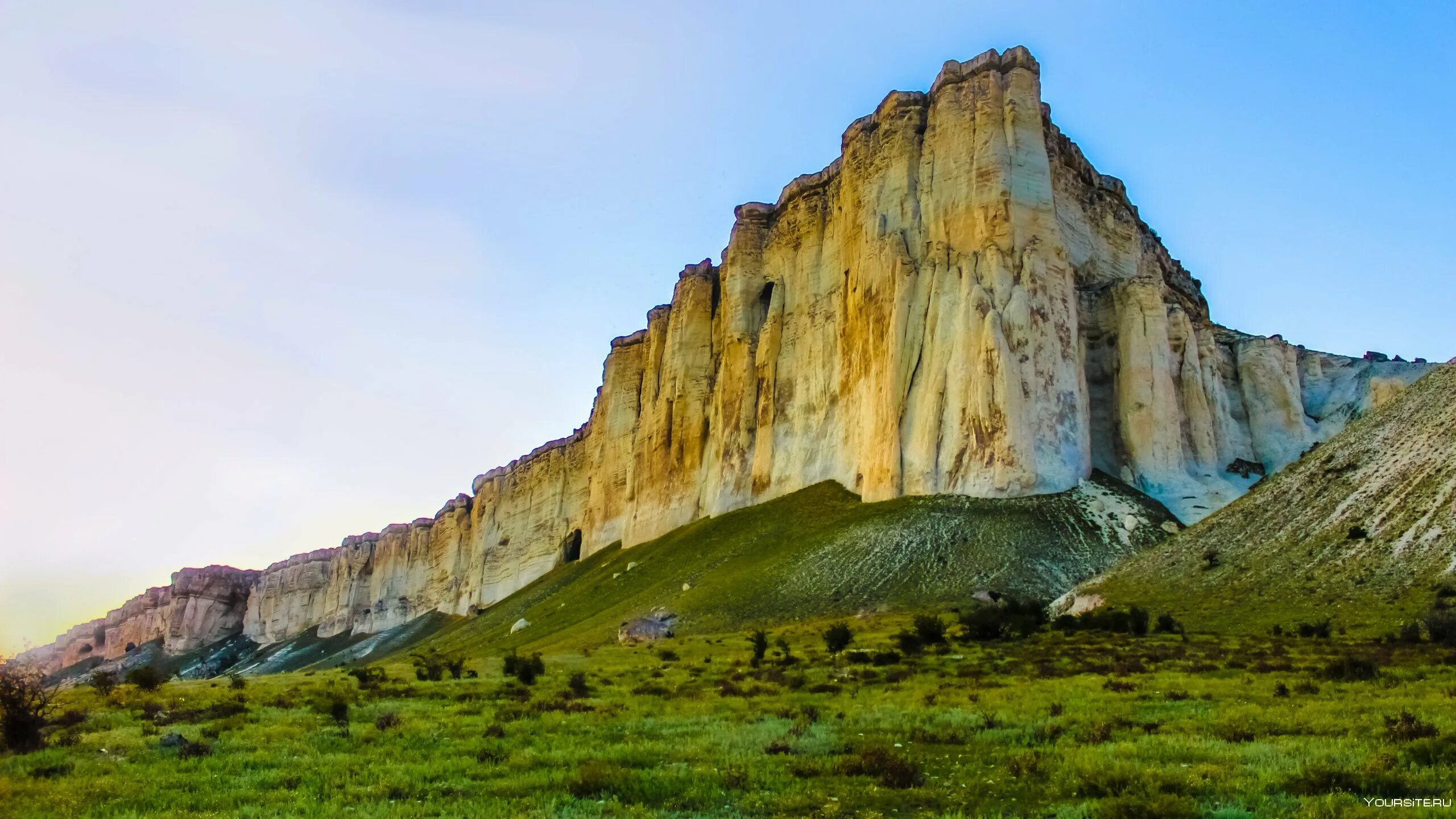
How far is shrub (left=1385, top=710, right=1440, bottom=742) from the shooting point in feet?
33.4

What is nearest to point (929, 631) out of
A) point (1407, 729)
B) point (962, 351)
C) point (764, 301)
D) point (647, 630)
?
point (647, 630)

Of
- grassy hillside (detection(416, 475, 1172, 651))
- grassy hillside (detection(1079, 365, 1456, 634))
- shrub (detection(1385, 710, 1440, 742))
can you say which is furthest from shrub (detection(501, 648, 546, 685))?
grassy hillside (detection(1079, 365, 1456, 634))

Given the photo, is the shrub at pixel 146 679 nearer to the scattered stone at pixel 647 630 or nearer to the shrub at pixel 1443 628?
Result: the scattered stone at pixel 647 630

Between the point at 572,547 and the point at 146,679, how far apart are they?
76.5 meters

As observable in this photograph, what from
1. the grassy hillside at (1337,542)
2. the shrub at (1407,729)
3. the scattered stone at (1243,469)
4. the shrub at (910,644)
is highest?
the scattered stone at (1243,469)

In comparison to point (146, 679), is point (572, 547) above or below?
above

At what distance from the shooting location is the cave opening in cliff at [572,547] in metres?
101

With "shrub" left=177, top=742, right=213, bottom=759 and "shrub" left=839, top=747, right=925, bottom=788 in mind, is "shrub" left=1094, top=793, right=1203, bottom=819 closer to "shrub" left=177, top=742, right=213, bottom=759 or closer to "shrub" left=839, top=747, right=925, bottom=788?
"shrub" left=839, top=747, right=925, bottom=788

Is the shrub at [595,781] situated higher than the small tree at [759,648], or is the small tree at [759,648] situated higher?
the small tree at [759,648]

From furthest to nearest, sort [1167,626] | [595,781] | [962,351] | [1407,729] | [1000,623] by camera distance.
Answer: [962,351]
[1000,623]
[1167,626]
[1407,729]
[595,781]

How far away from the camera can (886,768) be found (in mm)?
10156

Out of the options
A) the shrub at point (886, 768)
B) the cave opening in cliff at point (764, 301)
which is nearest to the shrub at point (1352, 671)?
the shrub at point (886, 768)

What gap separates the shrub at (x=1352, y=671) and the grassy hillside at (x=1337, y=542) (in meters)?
8.01

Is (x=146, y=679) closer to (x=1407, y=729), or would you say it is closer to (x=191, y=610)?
(x=1407, y=729)
